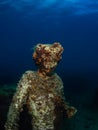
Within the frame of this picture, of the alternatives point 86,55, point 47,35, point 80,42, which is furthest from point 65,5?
point 86,55

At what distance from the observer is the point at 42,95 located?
5078 millimetres

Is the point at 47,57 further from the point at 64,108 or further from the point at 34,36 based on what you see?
the point at 34,36

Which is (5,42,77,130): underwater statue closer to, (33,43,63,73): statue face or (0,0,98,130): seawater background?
(33,43,63,73): statue face

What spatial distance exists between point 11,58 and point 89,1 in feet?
335

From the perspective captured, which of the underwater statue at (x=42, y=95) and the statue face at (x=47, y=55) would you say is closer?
the underwater statue at (x=42, y=95)

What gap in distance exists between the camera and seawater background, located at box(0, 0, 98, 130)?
17.0 metres

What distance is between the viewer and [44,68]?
521 cm

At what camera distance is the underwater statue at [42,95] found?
195 inches

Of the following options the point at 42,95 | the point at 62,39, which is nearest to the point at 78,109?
the point at 42,95

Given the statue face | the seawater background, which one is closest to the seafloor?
the seawater background

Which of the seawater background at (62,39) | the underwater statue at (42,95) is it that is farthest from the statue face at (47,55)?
the seawater background at (62,39)

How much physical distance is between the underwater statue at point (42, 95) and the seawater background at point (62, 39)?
0.37 metres

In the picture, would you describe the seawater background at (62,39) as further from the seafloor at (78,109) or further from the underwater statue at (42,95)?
the underwater statue at (42,95)

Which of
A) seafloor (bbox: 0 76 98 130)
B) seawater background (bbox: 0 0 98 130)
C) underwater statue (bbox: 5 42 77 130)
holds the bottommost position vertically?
underwater statue (bbox: 5 42 77 130)
